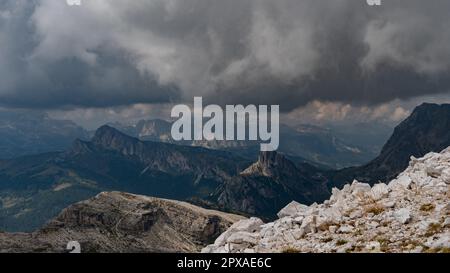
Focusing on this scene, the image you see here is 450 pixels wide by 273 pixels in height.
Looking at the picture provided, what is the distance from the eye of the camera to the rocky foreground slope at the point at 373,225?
21891 mm

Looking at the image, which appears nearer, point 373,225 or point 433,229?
point 433,229

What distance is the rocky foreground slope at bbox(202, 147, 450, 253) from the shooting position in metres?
21.9

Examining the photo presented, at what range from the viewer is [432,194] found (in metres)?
26.8

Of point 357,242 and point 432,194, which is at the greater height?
point 432,194

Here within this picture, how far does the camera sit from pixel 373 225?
79.5ft
